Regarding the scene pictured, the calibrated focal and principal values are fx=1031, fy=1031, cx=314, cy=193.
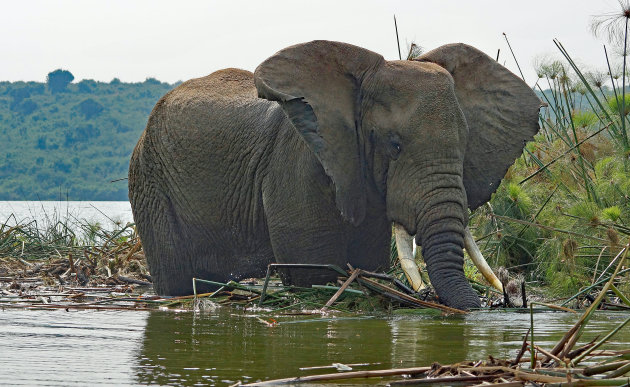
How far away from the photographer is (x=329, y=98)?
8.70 meters

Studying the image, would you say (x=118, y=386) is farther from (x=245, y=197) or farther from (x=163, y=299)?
(x=245, y=197)

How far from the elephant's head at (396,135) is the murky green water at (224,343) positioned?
0.81 meters

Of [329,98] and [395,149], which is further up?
[329,98]

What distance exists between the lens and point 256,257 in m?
9.79

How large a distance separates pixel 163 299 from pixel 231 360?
3.95 metres

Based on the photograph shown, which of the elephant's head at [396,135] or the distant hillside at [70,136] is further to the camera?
the distant hillside at [70,136]

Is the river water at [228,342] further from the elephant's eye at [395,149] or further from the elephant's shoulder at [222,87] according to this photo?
the elephant's shoulder at [222,87]

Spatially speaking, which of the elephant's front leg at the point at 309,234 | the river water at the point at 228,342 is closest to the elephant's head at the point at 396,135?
the elephant's front leg at the point at 309,234

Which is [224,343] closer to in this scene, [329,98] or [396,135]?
[396,135]

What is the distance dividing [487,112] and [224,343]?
4.52m

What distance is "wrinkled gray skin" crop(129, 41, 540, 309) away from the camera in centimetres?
813

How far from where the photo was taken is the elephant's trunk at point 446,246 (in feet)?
25.6

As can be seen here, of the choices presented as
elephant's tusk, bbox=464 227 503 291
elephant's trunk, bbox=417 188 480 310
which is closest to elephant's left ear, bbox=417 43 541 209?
elephant's tusk, bbox=464 227 503 291

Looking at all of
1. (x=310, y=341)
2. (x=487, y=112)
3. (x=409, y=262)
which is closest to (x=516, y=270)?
(x=487, y=112)
